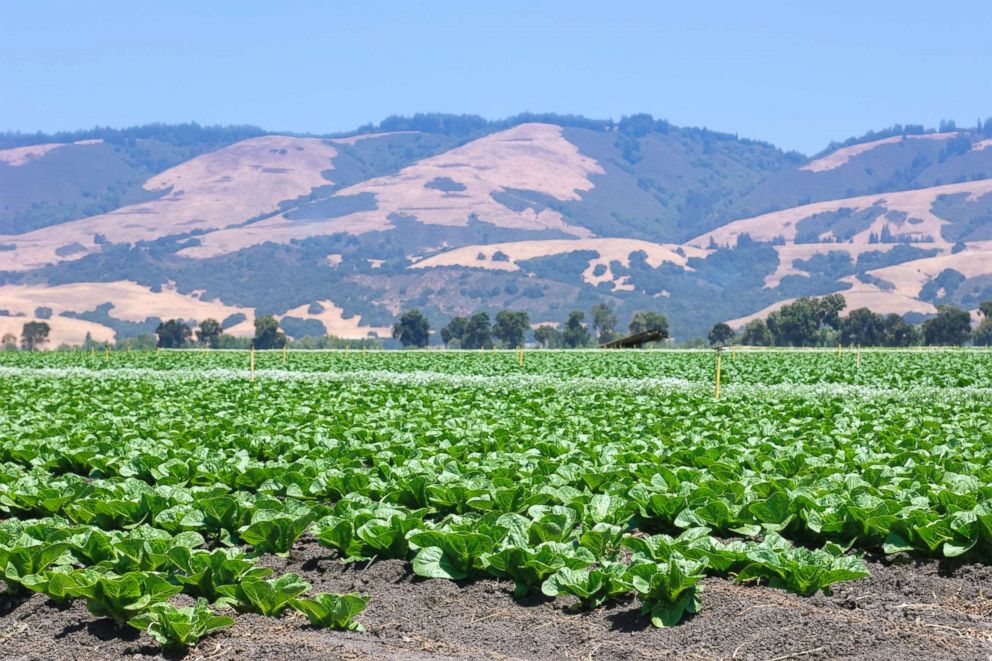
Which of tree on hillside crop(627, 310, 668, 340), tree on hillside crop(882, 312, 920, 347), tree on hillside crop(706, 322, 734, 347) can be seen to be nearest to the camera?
tree on hillside crop(882, 312, 920, 347)

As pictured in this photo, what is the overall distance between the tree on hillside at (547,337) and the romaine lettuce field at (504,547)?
476 ft

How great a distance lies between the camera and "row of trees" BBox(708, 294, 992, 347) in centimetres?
12719

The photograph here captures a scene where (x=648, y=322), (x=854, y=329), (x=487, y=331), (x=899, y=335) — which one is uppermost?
(x=648, y=322)

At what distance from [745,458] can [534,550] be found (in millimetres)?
4435

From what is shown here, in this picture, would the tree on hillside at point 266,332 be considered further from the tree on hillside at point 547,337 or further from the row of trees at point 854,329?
the row of trees at point 854,329

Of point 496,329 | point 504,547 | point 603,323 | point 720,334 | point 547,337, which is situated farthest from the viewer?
point 603,323

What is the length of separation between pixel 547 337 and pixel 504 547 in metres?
156

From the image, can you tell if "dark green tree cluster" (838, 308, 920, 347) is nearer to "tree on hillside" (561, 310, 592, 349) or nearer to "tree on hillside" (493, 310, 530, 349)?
"tree on hillside" (561, 310, 592, 349)

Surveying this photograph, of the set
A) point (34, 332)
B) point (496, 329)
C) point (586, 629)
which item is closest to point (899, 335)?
point (496, 329)

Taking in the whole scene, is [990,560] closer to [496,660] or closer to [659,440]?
[496,660]

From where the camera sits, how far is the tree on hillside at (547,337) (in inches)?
6255

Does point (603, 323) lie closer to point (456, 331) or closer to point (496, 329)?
point (496, 329)

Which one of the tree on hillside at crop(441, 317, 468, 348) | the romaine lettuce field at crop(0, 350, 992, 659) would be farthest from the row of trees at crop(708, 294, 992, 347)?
the romaine lettuce field at crop(0, 350, 992, 659)

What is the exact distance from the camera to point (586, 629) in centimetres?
677
